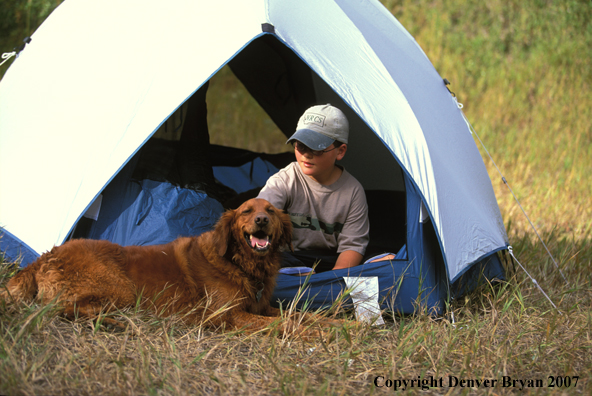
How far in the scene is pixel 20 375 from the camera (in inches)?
77.7

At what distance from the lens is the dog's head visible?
2.65m

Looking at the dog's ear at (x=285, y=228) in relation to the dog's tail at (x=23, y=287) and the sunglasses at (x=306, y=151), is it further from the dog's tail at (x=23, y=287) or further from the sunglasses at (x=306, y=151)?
the dog's tail at (x=23, y=287)

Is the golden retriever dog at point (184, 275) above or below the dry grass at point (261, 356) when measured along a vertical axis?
above

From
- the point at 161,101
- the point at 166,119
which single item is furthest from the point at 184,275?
A: the point at 161,101

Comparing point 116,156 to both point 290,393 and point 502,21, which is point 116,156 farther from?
point 502,21

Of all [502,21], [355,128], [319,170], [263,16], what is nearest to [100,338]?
[319,170]

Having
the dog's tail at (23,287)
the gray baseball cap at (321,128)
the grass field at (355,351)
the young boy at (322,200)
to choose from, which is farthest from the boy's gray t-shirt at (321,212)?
the dog's tail at (23,287)

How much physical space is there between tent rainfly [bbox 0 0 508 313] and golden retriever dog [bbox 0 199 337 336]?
34 cm

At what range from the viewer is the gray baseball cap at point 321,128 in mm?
3191

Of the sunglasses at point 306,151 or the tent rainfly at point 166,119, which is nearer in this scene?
the tent rainfly at point 166,119

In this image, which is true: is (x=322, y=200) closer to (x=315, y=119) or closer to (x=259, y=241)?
(x=315, y=119)

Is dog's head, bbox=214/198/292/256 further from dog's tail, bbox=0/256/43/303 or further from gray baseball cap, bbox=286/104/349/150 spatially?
dog's tail, bbox=0/256/43/303

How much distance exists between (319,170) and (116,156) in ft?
4.03
